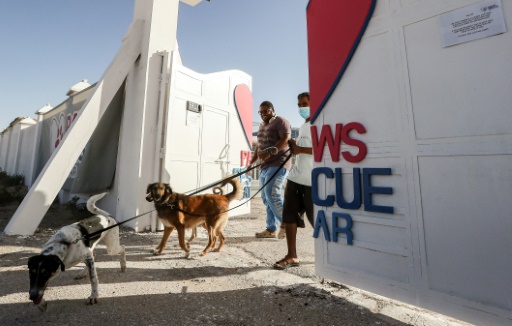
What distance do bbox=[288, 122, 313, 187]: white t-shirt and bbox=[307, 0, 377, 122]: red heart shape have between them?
630 mm

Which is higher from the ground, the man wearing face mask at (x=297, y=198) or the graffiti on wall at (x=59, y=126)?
the graffiti on wall at (x=59, y=126)

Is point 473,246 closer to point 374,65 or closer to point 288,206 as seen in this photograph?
point 374,65

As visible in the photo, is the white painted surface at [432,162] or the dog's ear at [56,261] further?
the dog's ear at [56,261]

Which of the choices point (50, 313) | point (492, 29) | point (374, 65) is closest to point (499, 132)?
point (492, 29)

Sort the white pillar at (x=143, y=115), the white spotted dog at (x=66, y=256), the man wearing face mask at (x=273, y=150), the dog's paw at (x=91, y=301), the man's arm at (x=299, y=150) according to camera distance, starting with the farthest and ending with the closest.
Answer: the white pillar at (x=143, y=115) < the man wearing face mask at (x=273, y=150) < the man's arm at (x=299, y=150) < the dog's paw at (x=91, y=301) < the white spotted dog at (x=66, y=256)

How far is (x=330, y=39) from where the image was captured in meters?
2.13

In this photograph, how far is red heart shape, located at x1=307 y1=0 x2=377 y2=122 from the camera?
1.96 m

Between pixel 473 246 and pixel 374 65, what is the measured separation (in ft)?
4.45

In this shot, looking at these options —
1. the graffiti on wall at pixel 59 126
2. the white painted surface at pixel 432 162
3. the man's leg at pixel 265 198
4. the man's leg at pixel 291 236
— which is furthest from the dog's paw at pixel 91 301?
the graffiti on wall at pixel 59 126

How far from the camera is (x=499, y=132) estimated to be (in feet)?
4.44

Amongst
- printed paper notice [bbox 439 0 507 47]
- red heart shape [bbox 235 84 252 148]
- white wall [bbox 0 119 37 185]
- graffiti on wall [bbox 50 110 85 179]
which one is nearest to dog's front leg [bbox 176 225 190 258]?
printed paper notice [bbox 439 0 507 47]

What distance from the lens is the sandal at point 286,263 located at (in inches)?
103

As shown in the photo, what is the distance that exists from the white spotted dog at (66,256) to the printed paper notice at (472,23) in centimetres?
292

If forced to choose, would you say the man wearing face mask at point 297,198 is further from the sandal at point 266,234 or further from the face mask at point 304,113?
the sandal at point 266,234
